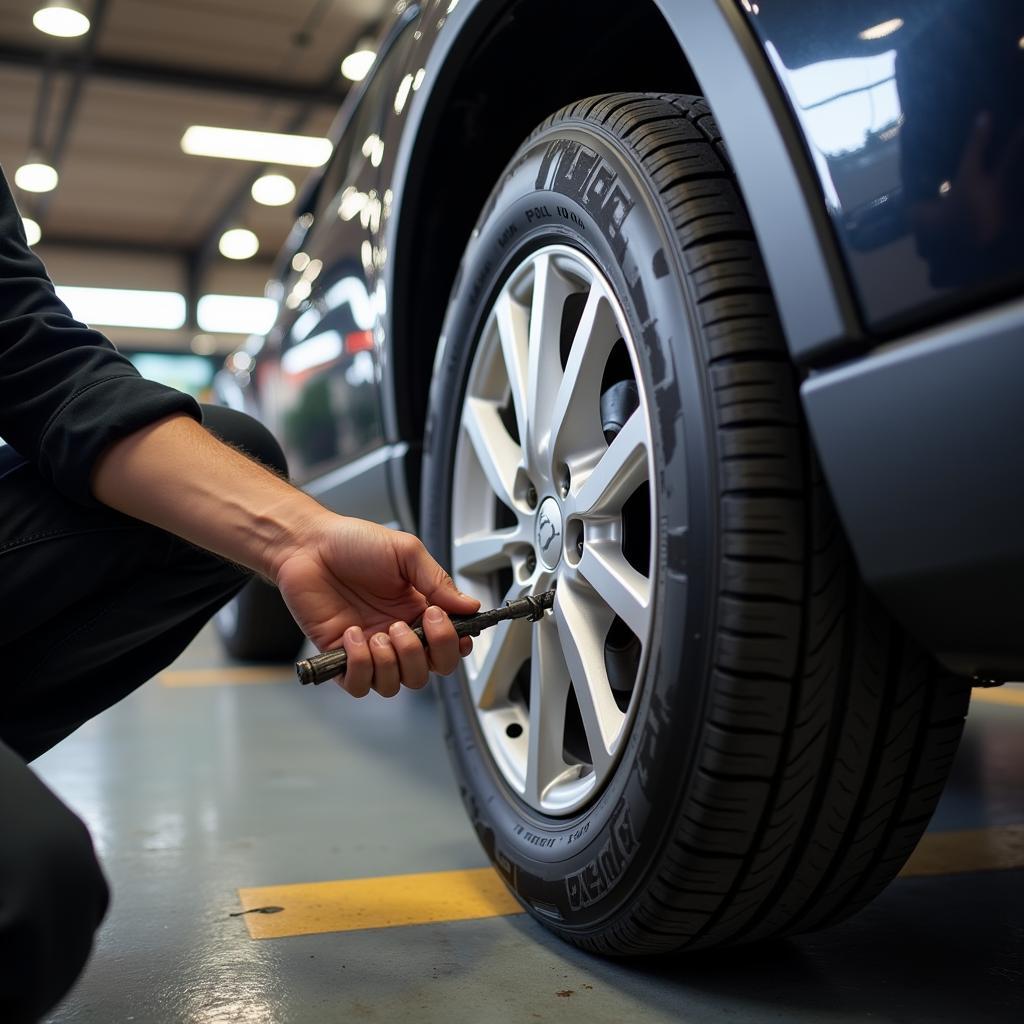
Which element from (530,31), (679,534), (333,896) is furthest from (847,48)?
(333,896)

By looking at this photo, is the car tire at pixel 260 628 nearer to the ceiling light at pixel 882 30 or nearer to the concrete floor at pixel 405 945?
the concrete floor at pixel 405 945

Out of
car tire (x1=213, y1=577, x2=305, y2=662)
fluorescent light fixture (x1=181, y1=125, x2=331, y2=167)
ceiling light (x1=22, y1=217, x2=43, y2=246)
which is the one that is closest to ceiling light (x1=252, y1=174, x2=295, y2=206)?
fluorescent light fixture (x1=181, y1=125, x2=331, y2=167)

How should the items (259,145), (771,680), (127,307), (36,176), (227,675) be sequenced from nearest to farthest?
1. (771,680)
2. (227,675)
3. (259,145)
4. (36,176)
5. (127,307)

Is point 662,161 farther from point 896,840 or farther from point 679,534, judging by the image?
point 896,840

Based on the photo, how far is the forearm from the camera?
3.11ft

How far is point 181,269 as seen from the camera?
14773mm

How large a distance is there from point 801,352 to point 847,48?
0.19 metres

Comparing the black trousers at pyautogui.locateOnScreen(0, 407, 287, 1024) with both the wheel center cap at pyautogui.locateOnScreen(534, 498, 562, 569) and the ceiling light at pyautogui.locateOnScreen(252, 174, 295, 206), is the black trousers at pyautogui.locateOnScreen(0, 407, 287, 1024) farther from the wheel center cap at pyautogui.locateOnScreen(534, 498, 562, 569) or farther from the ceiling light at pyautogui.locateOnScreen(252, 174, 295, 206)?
the ceiling light at pyautogui.locateOnScreen(252, 174, 295, 206)

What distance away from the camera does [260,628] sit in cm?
336

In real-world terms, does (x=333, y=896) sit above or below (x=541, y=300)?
below

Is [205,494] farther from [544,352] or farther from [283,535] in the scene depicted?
[544,352]

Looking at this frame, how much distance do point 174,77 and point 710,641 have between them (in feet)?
31.0

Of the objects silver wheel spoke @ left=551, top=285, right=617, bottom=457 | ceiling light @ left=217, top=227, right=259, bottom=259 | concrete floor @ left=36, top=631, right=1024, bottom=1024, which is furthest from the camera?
ceiling light @ left=217, top=227, right=259, bottom=259

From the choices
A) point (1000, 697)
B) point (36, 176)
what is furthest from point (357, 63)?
point (1000, 697)
